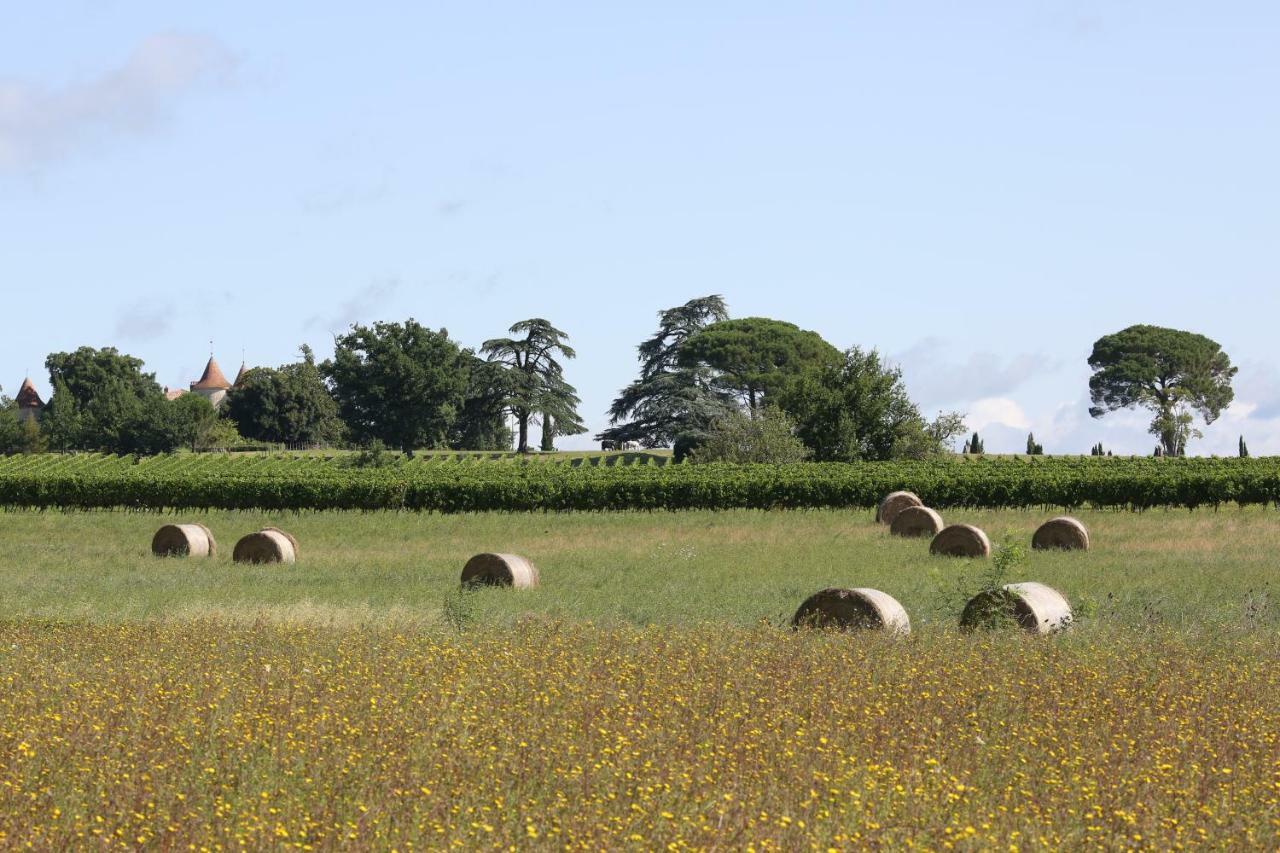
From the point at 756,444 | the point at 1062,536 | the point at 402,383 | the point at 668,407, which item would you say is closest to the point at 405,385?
the point at 402,383

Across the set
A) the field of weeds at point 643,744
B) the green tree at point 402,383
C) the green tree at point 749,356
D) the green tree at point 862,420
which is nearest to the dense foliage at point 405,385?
the green tree at point 402,383

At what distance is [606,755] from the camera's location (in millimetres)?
10156

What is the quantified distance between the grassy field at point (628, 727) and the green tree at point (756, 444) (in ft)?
149

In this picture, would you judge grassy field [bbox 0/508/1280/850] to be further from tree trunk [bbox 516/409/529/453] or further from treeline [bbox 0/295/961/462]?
tree trunk [bbox 516/409/529/453]

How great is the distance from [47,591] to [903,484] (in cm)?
2908

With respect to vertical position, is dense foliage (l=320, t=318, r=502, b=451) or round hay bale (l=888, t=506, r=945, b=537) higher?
dense foliage (l=320, t=318, r=502, b=451)

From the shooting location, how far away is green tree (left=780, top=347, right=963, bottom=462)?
7644 cm

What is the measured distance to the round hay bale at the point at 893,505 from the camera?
41219 millimetres

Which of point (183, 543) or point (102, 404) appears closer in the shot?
point (183, 543)

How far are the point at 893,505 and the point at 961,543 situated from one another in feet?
35.2

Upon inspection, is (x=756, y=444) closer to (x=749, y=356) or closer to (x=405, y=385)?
(x=749, y=356)

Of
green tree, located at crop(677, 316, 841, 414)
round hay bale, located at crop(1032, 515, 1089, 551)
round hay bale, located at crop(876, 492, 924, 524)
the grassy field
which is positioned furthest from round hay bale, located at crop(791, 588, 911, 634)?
green tree, located at crop(677, 316, 841, 414)

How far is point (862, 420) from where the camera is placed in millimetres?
77312

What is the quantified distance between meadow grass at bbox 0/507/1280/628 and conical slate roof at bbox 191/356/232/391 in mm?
120914
